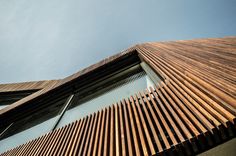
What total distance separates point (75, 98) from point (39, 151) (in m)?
2.15

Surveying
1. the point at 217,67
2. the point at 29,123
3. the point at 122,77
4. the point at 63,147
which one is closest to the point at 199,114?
the point at 217,67

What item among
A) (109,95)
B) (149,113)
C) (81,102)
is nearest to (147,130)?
(149,113)

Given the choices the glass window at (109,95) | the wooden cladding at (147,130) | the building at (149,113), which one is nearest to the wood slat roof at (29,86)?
the building at (149,113)

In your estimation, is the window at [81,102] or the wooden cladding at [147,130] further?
the window at [81,102]

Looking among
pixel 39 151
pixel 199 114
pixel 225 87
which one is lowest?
pixel 39 151

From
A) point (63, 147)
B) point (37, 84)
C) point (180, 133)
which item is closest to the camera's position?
point (180, 133)

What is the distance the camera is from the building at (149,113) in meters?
1.60

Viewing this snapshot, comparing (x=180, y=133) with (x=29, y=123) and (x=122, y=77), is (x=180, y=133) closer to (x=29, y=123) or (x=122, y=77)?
(x=122, y=77)

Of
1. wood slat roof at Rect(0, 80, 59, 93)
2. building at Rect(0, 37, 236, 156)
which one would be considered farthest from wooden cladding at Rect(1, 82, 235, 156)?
wood slat roof at Rect(0, 80, 59, 93)

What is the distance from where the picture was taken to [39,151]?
3.07 m

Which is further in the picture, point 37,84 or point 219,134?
point 37,84

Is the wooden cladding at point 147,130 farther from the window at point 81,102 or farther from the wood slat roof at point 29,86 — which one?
the wood slat roof at point 29,86

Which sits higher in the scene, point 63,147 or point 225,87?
point 225,87

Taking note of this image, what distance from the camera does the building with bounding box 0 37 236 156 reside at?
1.60 m
